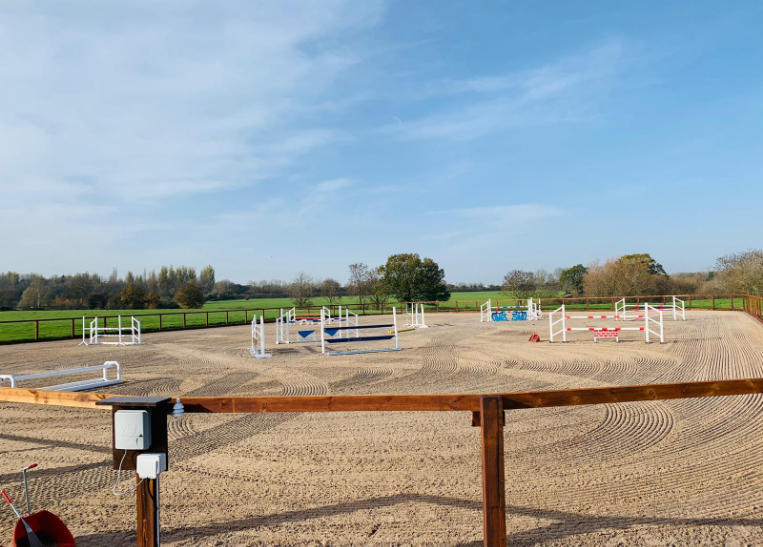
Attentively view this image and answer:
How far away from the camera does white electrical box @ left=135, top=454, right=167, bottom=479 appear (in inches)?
118

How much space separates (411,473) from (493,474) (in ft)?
6.27

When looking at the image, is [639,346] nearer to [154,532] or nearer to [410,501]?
[410,501]

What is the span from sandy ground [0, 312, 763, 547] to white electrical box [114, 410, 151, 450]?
94cm

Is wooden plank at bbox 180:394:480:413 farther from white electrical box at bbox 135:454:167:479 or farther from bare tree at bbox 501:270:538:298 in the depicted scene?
bare tree at bbox 501:270:538:298

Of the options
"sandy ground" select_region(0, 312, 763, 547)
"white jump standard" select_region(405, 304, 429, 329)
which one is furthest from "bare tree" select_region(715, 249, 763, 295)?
"sandy ground" select_region(0, 312, 763, 547)

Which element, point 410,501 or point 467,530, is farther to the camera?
point 410,501

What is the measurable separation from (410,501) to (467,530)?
2.22 ft

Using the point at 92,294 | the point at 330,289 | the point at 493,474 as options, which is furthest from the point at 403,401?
the point at 92,294

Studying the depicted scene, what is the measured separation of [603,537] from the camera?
11.4 feet

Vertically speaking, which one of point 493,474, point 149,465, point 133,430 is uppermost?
point 133,430

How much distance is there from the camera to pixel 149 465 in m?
3.00

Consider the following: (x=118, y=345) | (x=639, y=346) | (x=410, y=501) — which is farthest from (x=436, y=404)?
(x=118, y=345)

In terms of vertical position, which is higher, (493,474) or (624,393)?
(624,393)

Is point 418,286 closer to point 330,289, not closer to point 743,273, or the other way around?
point 330,289
